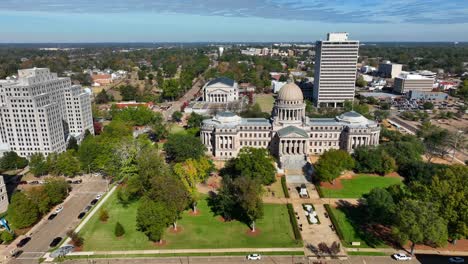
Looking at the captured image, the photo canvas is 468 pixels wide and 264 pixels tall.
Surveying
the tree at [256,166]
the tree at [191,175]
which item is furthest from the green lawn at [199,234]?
the tree at [256,166]

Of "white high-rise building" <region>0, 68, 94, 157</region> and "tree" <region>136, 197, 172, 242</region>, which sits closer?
"tree" <region>136, 197, 172, 242</region>

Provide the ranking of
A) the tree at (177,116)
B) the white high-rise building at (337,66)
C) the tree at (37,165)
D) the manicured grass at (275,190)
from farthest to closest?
the white high-rise building at (337,66) → the tree at (177,116) → the tree at (37,165) → the manicured grass at (275,190)

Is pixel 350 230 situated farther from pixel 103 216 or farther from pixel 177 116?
pixel 177 116

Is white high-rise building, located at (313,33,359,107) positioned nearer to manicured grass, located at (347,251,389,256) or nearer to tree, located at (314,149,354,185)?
tree, located at (314,149,354,185)

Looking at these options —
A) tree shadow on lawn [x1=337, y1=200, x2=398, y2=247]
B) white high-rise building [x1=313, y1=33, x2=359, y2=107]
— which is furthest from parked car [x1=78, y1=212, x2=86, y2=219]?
white high-rise building [x1=313, y1=33, x2=359, y2=107]

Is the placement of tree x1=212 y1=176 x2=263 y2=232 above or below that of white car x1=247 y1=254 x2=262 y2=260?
above

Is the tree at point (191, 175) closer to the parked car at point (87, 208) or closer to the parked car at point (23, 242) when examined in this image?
the parked car at point (87, 208)
